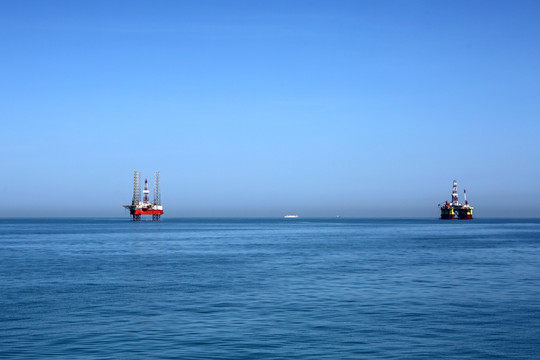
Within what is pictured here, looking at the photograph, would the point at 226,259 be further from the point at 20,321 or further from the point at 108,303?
the point at 20,321

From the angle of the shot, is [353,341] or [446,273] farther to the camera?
[446,273]

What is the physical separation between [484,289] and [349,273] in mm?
13178

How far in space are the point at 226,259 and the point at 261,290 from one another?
28.1 meters

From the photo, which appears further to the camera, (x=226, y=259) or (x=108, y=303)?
(x=226, y=259)

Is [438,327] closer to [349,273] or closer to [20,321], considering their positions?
[20,321]

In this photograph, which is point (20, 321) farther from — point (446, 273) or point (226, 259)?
point (226, 259)

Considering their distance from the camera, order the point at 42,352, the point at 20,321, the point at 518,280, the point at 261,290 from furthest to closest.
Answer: the point at 518,280
the point at 261,290
the point at 20,321
the point at 42,352

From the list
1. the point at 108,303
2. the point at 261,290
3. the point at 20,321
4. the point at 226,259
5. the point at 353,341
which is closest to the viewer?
the point at 353,341

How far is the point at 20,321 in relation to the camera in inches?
1138

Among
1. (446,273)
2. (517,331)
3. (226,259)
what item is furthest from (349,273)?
(517,331)

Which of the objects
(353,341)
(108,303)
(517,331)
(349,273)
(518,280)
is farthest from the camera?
(349,273)

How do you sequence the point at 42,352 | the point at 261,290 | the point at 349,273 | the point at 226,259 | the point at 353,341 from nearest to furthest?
the point at 42,352 < the point at 353,341 < the point at 261,290 < the point at 349,273 < the point at 226,259

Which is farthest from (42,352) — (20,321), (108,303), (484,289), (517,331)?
(484,289)

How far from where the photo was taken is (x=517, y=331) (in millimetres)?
26719
